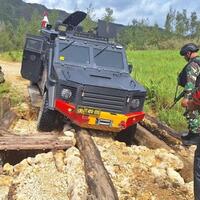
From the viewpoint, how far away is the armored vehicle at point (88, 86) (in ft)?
26.4

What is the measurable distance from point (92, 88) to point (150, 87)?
495 centimetres

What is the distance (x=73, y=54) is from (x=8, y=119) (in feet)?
6.32

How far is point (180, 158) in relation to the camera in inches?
288

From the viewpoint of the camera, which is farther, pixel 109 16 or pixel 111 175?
pixel 109 16

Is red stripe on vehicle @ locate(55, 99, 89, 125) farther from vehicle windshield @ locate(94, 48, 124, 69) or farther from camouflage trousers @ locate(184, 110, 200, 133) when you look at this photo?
camouflage trousers @ locate(184, 110, 200, 133)

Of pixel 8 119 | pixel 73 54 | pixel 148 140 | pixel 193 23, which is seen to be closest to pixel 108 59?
pixel 73 54

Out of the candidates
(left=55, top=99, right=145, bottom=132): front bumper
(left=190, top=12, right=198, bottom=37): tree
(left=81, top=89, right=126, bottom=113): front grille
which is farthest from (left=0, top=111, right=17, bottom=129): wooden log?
(left=190, top=12, right=198, bottom=37): tree

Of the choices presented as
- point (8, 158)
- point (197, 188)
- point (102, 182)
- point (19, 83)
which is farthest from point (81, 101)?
point (19, 83)

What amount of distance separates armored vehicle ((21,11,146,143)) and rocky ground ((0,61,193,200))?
62 cm

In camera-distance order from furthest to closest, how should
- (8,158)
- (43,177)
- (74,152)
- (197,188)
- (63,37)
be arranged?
1. (63,37)
2. (8,158)
3. (74,152)
4. (43,177)
5. (197,188)

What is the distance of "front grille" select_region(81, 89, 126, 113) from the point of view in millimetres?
8023

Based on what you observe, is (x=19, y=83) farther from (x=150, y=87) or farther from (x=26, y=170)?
(x=26, y=170)

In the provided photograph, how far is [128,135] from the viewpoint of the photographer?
29.1ft

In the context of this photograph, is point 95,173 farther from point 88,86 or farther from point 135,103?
point 135,103
